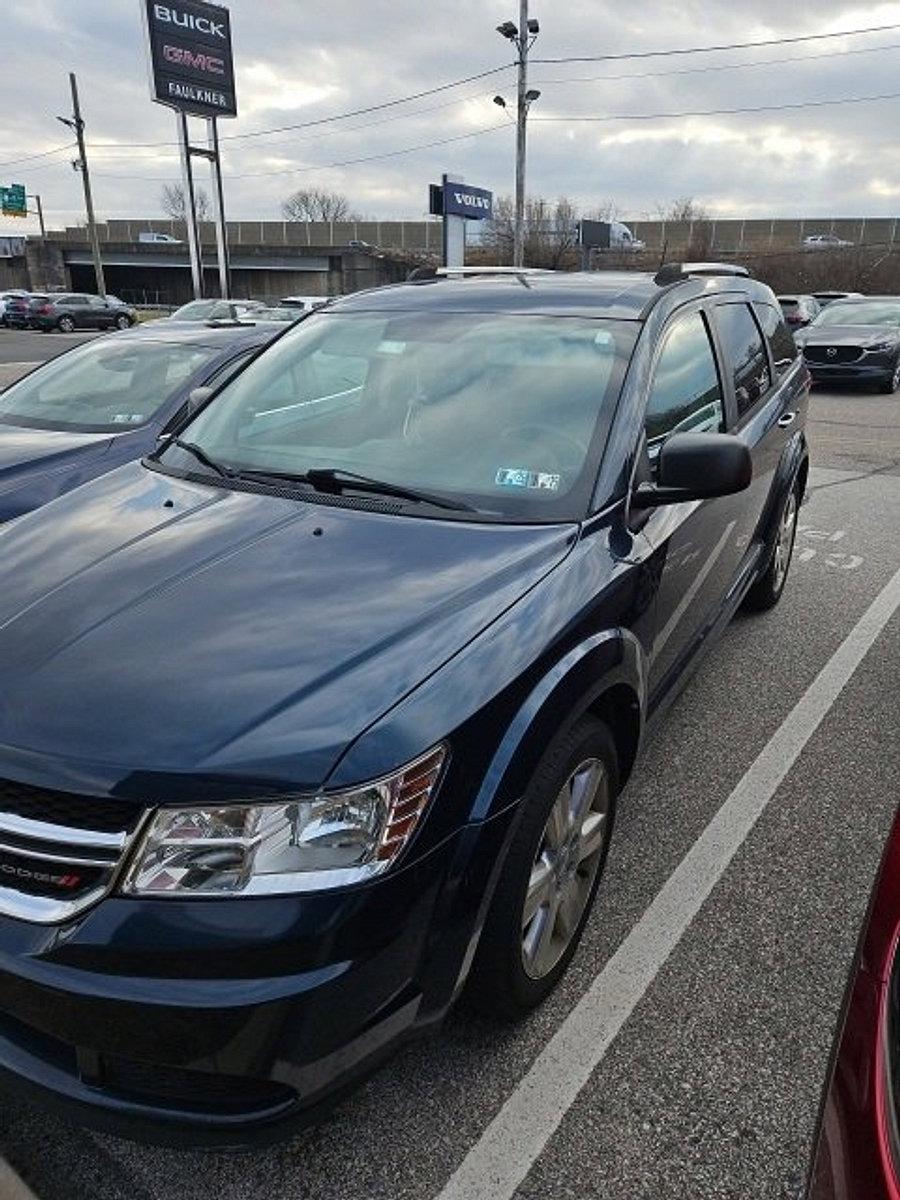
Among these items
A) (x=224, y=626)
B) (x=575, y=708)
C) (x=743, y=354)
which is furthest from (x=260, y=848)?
(x=743, y=354)

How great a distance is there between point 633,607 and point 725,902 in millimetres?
978

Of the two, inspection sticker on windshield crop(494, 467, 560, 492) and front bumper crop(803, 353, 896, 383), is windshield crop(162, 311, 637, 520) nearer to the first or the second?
inspection sticker on windshield crop(494, 467, 560, 492)

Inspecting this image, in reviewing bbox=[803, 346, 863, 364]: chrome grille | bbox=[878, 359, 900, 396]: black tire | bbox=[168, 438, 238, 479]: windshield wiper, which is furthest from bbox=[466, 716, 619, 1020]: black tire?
bbox=[878, 359, 900, 396]: black tire

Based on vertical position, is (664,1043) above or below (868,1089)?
below

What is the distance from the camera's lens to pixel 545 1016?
90.9 inches

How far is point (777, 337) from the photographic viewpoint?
474cm

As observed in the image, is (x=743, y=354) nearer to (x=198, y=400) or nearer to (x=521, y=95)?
(x=198, y=400)

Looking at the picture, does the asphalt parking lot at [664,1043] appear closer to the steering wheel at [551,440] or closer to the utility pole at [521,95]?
the steering wheel at [551,440]

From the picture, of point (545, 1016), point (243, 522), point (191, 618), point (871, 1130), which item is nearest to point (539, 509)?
point (243, 522)

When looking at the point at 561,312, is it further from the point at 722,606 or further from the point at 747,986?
the point at 747,986

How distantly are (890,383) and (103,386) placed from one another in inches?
529

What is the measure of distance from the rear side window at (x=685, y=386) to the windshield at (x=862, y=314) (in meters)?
13.8

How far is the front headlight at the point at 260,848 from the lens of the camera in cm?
159

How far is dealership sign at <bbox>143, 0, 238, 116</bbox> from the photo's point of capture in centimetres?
3478
